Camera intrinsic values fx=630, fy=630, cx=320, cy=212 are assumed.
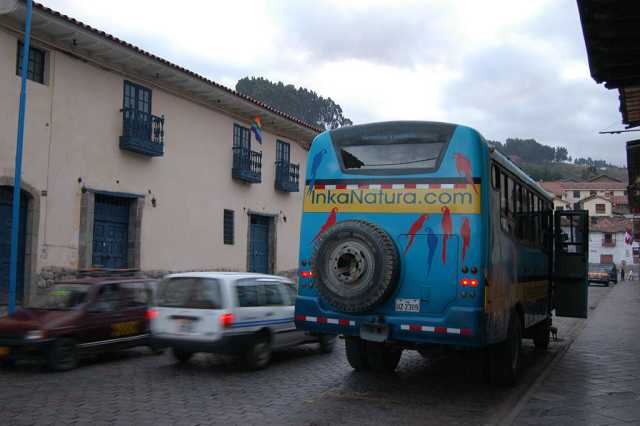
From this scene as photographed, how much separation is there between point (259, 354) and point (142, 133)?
10196 millimetres

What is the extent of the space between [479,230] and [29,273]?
11482mm

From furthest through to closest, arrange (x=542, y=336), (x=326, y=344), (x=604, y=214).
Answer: (x=604, y=214) < (x=542, y=336) < (x=326, y=344)

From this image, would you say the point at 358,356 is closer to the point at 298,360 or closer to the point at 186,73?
the point at 298,360

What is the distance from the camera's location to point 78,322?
31.8 feet

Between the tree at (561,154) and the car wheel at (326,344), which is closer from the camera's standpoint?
the car wheel at (326,344)

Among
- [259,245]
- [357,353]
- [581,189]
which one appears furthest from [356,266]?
[581,189]

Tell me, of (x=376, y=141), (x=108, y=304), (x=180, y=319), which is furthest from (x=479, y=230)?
(x=108, y=304)

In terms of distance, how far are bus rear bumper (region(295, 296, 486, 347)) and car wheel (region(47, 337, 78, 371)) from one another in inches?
146

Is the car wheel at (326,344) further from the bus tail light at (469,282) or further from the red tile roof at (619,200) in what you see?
the red tile roof at (619,200)

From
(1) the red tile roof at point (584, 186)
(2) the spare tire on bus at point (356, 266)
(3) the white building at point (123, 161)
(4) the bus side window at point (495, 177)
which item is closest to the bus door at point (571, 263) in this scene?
(4) the bus side window at point (495, 177)

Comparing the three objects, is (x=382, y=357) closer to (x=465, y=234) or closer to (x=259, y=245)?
(x=465, y=234)

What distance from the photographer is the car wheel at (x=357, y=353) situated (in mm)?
9609

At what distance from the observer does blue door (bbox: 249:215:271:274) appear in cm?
2441

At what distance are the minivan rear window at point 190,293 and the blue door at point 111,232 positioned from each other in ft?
26.0
